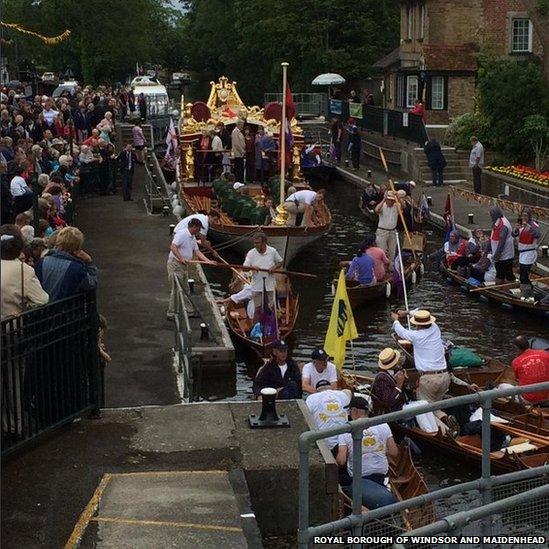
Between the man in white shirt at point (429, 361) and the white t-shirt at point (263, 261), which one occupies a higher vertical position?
the white t-shirt at point (263, 261)

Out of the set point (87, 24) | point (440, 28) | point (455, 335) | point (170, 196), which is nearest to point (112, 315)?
point (455, 335)

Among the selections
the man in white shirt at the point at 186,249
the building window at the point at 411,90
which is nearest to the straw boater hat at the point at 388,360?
the man in white shirt at the point at 186,249

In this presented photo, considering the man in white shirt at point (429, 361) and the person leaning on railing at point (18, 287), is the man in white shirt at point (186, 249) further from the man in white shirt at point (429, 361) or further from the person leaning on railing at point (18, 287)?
the person leaning on railing at point (18, 287)

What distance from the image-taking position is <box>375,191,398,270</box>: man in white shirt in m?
23.6

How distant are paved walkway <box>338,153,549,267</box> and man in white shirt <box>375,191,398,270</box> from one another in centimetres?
326

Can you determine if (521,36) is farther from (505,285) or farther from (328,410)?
(328,410)

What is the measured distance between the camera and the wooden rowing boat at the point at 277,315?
725 inches

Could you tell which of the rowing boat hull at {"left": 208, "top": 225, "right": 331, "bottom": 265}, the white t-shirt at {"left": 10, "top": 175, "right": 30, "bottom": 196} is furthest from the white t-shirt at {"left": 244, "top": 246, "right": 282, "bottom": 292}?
the rowing boat hull at {"left": 208, "top": 225, "right": 331, "bottom": 265}

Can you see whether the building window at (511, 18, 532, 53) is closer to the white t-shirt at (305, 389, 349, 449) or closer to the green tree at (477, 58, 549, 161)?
the green tree at (477, 58, 549, 161)

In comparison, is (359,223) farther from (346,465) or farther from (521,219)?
(346,465)

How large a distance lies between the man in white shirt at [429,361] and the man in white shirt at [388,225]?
868 centimetres

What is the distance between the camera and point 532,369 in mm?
14039

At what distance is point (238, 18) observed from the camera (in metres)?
69.4

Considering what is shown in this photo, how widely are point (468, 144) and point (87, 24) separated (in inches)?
1065
